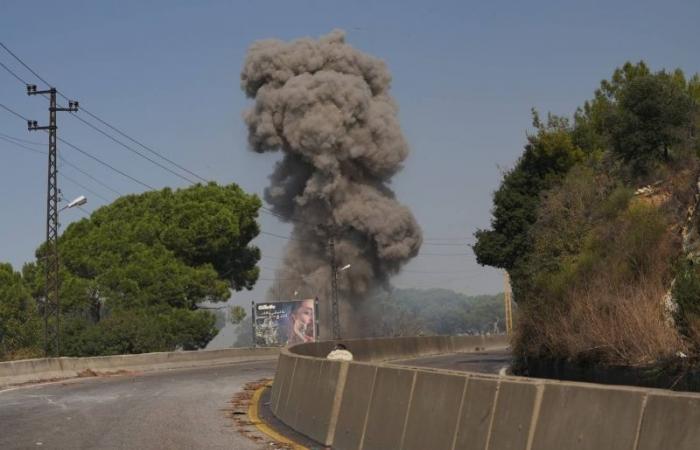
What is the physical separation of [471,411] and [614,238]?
1866 centimetres

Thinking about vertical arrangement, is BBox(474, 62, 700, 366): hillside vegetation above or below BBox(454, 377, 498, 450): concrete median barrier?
above

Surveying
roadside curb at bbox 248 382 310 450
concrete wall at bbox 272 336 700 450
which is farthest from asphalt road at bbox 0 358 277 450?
concrete wall at bbox 272 336 700 450

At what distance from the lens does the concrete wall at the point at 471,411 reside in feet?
19.1

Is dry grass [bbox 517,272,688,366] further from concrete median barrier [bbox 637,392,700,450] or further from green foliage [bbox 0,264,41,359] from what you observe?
green foliage [bbox 0,264,41,359]

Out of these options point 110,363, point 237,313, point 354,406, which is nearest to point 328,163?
point 237,313

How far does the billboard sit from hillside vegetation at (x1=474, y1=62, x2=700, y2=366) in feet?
65.8

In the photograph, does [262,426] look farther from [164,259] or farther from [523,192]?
[164,259]

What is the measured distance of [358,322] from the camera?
89062 mm

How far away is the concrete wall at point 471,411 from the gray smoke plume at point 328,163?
225 ft

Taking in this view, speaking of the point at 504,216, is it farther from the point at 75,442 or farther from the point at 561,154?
the point at 75,442

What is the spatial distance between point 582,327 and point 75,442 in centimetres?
1245

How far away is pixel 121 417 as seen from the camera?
16.3 metres

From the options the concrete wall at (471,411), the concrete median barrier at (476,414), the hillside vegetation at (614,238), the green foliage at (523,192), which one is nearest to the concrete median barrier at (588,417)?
the concrete wall at (471,411)

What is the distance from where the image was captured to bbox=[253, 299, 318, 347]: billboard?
66562 millimetres
